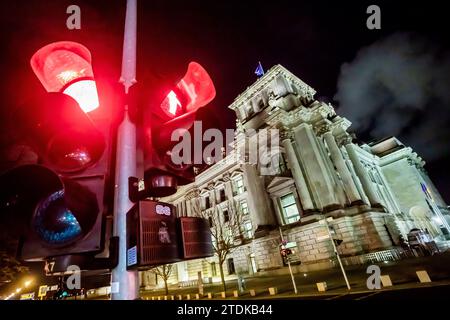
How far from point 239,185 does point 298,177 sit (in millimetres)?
12460

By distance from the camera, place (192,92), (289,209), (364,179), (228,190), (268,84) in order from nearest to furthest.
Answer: (192,92)
(289,209)
(364,179)
(268,84)
(228,190)

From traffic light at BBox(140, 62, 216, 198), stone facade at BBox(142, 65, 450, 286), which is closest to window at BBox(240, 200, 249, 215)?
stone facade at BBox(142, 65, 450, 286)

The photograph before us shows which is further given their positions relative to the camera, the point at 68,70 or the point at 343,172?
the point at 343,172

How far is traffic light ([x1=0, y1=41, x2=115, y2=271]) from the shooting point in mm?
1785

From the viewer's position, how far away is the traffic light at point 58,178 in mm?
1785

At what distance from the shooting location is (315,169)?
95.0ft

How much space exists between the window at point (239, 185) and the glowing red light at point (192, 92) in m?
36.4

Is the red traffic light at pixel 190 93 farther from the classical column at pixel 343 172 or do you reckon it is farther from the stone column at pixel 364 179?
the stone column at pixel 364 179

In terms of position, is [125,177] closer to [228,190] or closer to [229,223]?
[229,223]

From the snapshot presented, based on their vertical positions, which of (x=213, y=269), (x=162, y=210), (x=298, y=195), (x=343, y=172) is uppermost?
(x=343, y=172)

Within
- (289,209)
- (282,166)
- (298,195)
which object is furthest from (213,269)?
(282,166)
